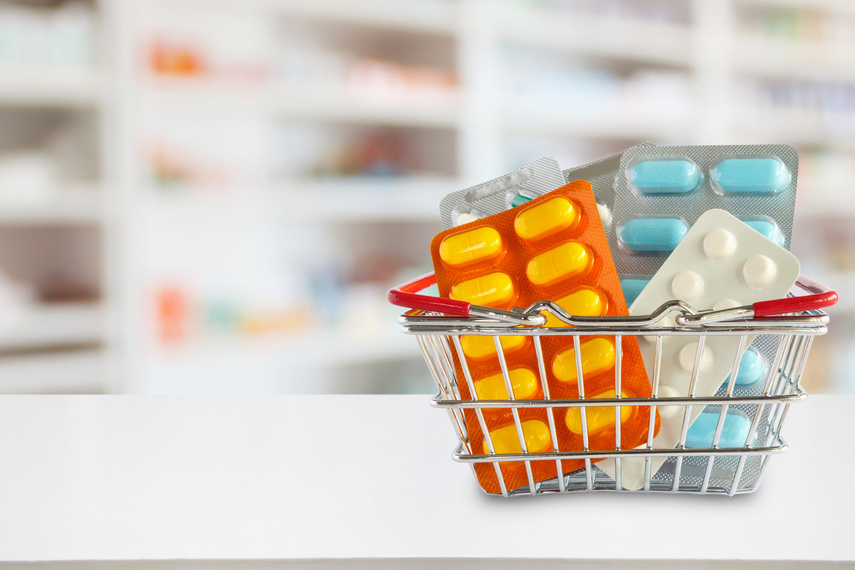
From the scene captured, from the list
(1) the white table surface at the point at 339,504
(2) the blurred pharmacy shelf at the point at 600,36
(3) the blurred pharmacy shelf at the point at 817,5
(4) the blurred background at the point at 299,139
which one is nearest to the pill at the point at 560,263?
(1) the white table surface at the point at 339,504

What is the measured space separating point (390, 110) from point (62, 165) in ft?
3.15

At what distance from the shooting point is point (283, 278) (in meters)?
2.32

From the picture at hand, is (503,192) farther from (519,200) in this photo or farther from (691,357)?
(691,357)

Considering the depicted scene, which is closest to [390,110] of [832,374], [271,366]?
[271,366]

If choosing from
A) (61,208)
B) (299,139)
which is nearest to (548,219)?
(61,208)

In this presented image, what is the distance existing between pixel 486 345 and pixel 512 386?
0.07ft

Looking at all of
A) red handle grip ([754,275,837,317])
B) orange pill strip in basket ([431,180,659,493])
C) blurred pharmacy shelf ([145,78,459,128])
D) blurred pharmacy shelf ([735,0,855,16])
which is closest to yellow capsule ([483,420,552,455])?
orange pill strip in basket ([431,180,659,493])

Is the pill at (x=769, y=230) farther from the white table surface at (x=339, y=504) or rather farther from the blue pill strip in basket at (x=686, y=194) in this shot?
the white table surface at (x=339, y=504)

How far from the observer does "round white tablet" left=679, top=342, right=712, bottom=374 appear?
1.02 feet

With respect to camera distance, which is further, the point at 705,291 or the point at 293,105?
the point at 293,105

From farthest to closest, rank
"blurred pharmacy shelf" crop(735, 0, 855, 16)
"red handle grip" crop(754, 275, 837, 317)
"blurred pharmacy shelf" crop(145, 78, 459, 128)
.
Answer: "blurred pharmacy shelf" crop(735, 0, 855, 16)
"blurred pharmacy shelf" crop(145, 78, 459, 128)
"red handle grip" crop(754, 275, 837, 317)

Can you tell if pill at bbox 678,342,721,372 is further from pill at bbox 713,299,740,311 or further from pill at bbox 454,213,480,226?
pill at bbox 454,213,480,226

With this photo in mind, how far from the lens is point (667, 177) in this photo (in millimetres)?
366

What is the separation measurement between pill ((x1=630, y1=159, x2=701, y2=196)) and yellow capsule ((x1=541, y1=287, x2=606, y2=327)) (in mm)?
87
